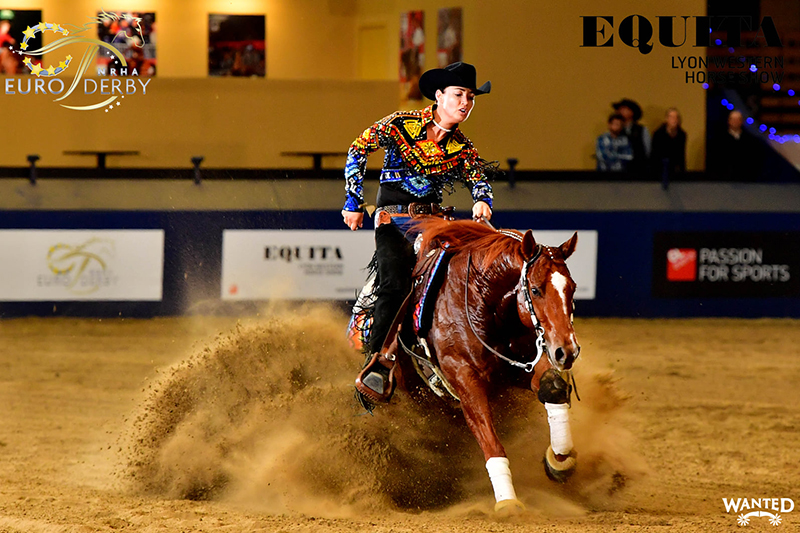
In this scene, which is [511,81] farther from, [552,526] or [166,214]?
[552,526]

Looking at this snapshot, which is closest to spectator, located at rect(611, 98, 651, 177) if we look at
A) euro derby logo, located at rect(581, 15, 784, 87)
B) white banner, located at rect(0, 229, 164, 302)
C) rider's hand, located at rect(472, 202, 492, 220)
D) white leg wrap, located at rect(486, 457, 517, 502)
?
euro derby logo, located at rect(581, 15, 784, 87)

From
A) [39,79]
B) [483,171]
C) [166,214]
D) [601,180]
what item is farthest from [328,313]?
[39,79]

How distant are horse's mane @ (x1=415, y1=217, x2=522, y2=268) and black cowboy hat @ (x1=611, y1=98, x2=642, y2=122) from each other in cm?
690

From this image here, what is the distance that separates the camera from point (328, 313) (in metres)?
6.67

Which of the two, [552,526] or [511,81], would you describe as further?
[511,81]

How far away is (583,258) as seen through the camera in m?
9.92

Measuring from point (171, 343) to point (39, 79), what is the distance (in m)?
4.10

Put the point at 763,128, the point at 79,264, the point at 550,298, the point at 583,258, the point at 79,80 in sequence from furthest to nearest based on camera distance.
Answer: the point at 763,128
the point at 79,80
the point at 583,258
the point at 79,264
the point at 550,298

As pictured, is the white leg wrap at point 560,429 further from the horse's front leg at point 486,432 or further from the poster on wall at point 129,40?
the poster on wall at point 129,40

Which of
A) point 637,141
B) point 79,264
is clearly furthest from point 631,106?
point 79,264

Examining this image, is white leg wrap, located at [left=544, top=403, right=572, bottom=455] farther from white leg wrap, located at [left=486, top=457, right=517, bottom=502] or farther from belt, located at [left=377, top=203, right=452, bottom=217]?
belt, located at [left=377, top=203, right=452, bottom=217]

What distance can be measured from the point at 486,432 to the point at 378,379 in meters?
0.63

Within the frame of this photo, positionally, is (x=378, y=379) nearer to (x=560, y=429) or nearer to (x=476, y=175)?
(x=560, y=429)

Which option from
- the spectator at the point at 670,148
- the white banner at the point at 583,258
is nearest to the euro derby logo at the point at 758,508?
the white banner at the point at 583,258
